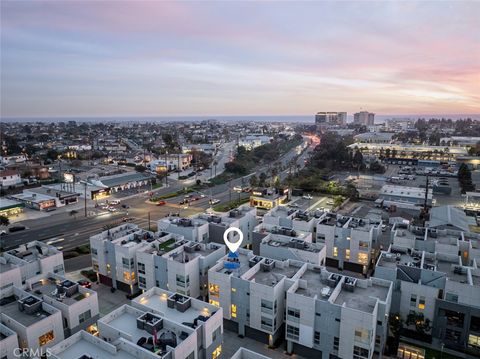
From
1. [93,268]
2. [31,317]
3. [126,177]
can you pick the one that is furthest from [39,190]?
[31,317]

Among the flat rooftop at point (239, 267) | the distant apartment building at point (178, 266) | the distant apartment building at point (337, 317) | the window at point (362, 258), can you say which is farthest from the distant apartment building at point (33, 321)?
the window at point (362, 258)

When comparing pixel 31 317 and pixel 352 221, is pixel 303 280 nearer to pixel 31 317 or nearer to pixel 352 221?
pixel 352 221

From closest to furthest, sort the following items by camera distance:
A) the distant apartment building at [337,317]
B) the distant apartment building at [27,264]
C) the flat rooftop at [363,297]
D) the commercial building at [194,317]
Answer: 1. the commercial building at [194,317]
2. the distant apartment building at [337,317]
3. the flat rooftop at [363,297]
4. the distant apartment building at [27,264]

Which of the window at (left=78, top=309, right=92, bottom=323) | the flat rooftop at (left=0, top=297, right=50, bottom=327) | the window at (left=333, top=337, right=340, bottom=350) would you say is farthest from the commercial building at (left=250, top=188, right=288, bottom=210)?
the flat rooftop at (left=0, top=297, right=50, bottom=327)

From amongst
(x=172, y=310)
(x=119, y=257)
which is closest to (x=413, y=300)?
(x=172, y=310)

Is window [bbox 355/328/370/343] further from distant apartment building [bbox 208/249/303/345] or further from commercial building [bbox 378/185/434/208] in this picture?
commercial building [bbox 378/185/434/208]

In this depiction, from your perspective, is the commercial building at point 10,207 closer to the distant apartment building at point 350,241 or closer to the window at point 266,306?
the window at point 266,306
